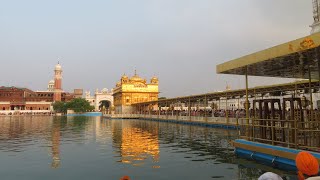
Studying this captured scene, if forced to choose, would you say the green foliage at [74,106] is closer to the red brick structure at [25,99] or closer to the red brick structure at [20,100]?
the red brick structure at [20,100]

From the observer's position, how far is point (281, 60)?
11516 millimetres

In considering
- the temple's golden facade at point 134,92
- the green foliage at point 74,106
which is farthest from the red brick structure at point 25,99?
the temple's golden facade at point 134,92

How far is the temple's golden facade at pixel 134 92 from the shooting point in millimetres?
76438

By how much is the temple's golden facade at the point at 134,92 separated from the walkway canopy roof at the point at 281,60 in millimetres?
62864

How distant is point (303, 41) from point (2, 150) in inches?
665

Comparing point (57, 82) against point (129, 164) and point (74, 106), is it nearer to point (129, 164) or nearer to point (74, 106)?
point (74, 106)

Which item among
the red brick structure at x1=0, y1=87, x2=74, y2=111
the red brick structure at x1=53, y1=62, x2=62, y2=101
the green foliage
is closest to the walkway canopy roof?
the green foliage

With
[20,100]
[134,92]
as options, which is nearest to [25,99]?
[20,100]

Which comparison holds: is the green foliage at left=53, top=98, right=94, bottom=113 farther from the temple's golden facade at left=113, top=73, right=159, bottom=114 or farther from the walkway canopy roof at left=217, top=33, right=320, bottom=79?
the walkway canopy roof at left=217, top=33, right=320, bottom=79

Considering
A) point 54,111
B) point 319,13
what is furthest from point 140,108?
point 54,111

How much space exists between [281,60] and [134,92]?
66.7 metres

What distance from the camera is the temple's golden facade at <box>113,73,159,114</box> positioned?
7644 cm

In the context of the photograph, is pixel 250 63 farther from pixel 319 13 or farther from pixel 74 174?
pixel 319 13

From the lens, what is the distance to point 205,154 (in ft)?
49.1
